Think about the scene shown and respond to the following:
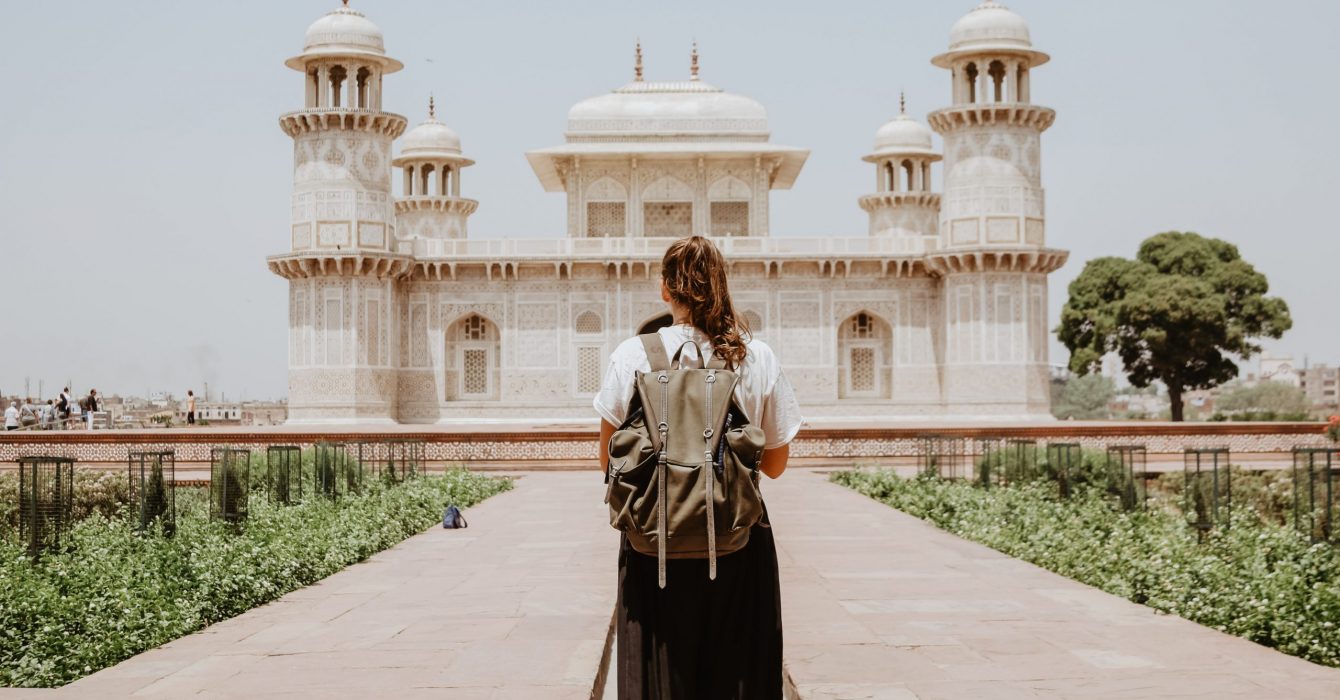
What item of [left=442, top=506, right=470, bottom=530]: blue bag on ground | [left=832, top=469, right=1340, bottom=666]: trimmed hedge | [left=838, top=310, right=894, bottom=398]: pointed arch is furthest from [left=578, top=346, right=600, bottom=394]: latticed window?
[left=442, top=506, right=470, bottom=530]: blue bag on ground

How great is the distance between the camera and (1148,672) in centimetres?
474

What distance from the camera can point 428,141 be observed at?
35656 millimetres

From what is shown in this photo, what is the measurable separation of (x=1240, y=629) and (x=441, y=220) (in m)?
31.9

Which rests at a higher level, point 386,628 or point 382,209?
point 382,209

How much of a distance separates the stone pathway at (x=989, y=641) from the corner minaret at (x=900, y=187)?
1056 inches

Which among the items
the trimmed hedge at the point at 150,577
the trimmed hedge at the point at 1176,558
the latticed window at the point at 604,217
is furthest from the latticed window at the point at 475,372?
the trimmed hedge at the point at 150,577

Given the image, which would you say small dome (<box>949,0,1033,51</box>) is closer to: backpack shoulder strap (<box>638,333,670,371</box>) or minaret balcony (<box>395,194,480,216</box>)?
minaret balcony (<box>395,194,480,216</box>)

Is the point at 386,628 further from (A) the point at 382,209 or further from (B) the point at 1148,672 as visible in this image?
(A) the point at 382,209

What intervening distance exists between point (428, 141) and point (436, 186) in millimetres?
1174

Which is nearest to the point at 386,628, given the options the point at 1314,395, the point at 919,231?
the point at 919,231

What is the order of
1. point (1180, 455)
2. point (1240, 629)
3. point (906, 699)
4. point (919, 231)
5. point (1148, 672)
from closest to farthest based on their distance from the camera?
point (906, 699) < point (1148, 672) < point (1240, 629) < point (1180, 455) < point (919, 231)

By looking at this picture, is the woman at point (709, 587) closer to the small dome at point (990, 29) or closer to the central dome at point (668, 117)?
the small dome at point (990, 29)

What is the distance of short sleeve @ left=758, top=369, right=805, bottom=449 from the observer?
3098 millimetres

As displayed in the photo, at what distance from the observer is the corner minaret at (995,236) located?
27453mm
